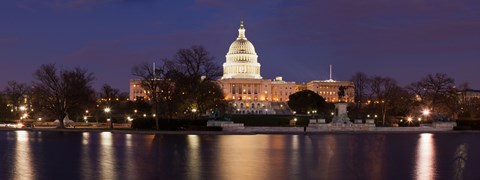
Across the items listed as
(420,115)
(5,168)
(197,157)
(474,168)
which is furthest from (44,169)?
(420,115)

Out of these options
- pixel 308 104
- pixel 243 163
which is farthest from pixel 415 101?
pixel 243 163

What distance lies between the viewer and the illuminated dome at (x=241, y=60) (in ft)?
595

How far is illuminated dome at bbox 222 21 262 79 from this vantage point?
181m

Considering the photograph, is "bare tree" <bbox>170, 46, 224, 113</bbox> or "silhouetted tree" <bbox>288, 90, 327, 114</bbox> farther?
"silhouetted tree" <bbox>288, 90, 327, 114</bbox>

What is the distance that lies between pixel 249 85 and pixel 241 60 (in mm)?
A: 9059

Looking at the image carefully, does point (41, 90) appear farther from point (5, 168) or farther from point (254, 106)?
point (254, 106)

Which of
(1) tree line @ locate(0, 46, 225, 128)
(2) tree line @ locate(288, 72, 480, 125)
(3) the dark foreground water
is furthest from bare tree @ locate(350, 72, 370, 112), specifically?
(3) the dark foreground water

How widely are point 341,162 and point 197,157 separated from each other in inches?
240

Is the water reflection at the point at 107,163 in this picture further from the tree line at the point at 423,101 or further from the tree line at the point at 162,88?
the tree line at the point at 423,101

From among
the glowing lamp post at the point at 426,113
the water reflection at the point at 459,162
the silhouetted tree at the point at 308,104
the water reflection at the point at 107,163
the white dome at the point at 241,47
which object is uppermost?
the white dome at the point at 241,47

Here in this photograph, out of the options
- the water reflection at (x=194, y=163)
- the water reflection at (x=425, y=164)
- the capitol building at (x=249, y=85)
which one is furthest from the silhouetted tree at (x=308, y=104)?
the water reflection at (x=194, y=163)

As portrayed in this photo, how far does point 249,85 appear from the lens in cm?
17712

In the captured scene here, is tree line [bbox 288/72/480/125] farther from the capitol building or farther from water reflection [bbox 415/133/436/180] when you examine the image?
the capitol building

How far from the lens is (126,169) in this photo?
20.8 m
